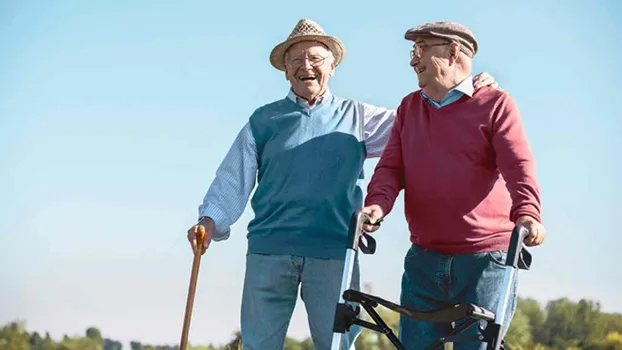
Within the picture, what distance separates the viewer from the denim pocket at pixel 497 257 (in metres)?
3.12

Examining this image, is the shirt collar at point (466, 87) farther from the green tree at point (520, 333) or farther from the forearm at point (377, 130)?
the green tree at point (520, 333)

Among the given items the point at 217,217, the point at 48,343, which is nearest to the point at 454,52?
the point at 217,217

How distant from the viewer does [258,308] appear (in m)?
3.79

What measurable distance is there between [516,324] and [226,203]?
9.21ft

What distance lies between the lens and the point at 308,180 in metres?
3.78

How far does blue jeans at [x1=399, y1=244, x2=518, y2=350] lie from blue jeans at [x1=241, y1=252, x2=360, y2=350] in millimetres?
491

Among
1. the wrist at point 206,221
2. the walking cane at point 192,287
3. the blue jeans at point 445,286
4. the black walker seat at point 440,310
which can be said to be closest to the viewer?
the black walker seat at point 440,310

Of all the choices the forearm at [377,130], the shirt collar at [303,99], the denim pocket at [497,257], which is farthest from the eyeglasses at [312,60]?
the denim pocket at [497,257]

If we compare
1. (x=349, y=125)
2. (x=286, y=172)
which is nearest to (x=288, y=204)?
(x=286, y=172)

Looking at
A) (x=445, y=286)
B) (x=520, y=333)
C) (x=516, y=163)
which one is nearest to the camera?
(x=516, y=163)

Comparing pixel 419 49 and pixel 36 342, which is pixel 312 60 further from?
pixel 36 342

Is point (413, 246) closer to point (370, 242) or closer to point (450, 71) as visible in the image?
point (370, 242)

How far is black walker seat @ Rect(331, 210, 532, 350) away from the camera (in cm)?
280

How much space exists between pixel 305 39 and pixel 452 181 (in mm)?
1058
